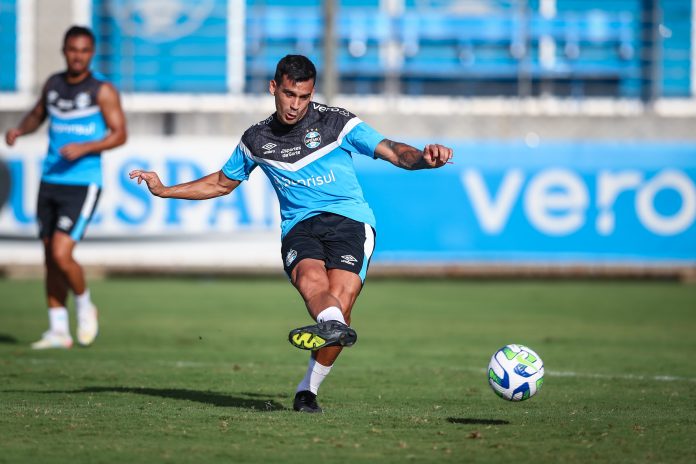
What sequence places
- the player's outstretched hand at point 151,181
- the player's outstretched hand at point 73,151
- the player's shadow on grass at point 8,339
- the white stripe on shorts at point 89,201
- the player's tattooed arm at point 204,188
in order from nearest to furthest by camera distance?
the player's outstretched hand at point 151,181, the player's tattooed arm at point 204,188, the player's outstretched hand at point 73,151, the white stripe on shorts at point 89,201, the player's shadow on grass at point 8,339

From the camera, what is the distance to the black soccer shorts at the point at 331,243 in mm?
6816

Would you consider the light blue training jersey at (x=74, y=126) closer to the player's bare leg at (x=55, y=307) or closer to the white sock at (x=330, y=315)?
the player's bare leg at (x=55, y=307)

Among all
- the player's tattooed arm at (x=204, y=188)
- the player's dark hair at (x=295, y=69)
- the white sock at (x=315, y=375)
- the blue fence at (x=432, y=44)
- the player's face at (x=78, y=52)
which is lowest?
the white sock at (x=315, y=375)

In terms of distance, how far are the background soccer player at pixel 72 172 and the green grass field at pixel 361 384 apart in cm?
49

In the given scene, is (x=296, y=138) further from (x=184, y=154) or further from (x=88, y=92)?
(x=184, y=154)

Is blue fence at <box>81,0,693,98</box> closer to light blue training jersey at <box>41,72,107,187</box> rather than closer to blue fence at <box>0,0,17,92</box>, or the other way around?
blue fence at <box>0,0,17,92</box>

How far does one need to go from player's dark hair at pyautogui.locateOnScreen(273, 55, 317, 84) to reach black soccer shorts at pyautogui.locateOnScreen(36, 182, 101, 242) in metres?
4.26

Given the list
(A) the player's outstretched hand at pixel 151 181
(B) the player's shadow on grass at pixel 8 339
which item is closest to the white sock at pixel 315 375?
(A) the player's outstretched hand at pixel 151 181

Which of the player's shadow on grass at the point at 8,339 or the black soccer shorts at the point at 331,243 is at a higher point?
the black soccer shorts at the point at 331,243

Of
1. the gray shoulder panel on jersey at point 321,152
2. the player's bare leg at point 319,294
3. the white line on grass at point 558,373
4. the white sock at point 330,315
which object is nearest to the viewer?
the white sock at point 330,315

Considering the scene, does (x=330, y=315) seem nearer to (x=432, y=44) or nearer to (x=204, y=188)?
(x=204, y=188)

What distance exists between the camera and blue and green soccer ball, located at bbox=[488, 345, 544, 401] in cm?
660

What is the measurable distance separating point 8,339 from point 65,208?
5.39 feet

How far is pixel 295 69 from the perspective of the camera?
261 inches
